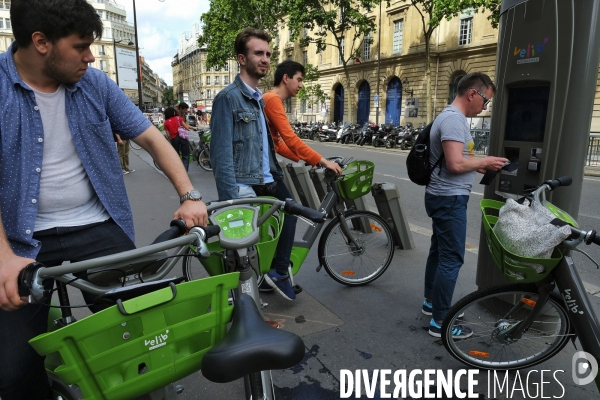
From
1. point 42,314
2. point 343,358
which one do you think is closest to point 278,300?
point 343,358

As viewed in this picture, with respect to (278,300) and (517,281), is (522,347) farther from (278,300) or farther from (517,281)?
(278,300)

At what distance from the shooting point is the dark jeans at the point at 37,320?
62.6 inches

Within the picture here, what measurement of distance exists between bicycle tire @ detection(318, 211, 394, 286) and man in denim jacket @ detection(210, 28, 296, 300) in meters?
0.55

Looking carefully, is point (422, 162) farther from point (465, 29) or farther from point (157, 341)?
point (465, 29)

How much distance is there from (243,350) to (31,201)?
42.5 inches

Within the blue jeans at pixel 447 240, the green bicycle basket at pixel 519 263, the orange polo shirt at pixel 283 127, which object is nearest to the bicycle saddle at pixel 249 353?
the green bicycle basket at pixel 519 263

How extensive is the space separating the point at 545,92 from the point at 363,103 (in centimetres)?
3358

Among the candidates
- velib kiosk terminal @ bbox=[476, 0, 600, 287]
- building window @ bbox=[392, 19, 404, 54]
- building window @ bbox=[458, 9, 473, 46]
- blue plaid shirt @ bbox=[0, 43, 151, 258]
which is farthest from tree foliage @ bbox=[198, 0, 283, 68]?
blue plaid shirt @ bbox=[0, 43, 151, 258]

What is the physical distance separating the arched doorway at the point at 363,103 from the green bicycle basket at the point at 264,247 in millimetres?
33183

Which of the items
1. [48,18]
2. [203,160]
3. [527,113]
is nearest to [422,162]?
[527,113]

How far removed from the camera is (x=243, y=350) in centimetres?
119

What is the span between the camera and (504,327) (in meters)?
2.71

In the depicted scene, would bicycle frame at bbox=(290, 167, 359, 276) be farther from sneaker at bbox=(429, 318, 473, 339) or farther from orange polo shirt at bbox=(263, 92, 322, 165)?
sneaker at bbox=(429, 318, 473, 339)

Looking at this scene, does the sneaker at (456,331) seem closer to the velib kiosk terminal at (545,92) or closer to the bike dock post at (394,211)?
the velib kiosk terminal at (545,92)
